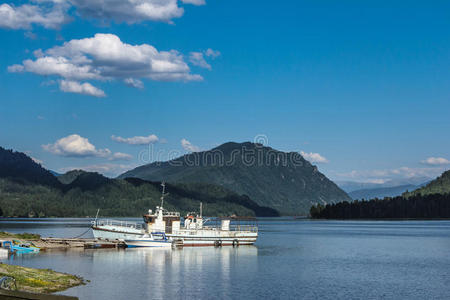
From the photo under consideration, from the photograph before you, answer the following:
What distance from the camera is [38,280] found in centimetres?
4888

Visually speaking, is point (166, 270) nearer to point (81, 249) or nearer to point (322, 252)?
point (81, 249)

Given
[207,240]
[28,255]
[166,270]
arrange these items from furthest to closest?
[207,240]
[28,255]
[166,270]

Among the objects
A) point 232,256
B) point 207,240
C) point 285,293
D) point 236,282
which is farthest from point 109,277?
point 207,240

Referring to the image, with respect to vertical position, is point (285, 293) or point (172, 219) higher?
point (172, 219)

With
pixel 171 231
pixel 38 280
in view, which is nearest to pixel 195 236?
pixel 171 231

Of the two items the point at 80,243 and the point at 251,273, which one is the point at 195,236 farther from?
the point at 251,273

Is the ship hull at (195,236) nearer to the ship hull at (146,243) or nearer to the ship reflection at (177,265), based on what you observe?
the ship hull at (146,243)

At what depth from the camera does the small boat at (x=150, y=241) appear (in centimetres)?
10181

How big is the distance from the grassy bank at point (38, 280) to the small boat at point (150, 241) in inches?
1821

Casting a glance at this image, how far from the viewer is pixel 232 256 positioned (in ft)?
302

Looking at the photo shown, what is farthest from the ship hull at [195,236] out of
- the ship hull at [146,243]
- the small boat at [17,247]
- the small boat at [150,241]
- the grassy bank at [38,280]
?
the grassy bank at [38,280]

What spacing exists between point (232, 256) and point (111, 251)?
72.0ft

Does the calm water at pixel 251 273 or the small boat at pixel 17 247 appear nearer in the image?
the calm water at pixel 251 273

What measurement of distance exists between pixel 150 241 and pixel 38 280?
53.5m
